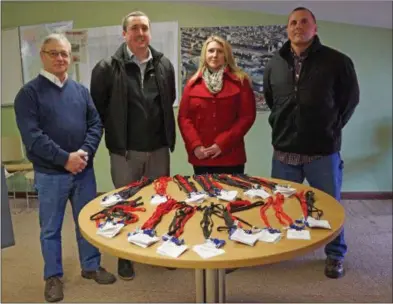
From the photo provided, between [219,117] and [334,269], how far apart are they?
1.12 metres

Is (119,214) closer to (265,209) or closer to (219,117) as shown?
(265,209)

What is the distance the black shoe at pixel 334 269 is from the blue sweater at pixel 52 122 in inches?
60.1

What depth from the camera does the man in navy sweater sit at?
7.05 feet

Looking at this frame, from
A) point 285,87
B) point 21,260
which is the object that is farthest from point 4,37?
point 285,87

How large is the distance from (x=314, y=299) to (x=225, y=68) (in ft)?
4.45

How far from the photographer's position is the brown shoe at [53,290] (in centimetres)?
233

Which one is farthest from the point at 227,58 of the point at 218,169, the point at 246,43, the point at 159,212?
the point at 246,43

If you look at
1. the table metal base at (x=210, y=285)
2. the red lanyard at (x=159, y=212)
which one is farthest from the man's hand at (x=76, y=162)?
the table metal base at (x=210, y=285)

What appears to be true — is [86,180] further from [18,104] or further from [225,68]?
[225,68]

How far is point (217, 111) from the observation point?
2447 millimetres

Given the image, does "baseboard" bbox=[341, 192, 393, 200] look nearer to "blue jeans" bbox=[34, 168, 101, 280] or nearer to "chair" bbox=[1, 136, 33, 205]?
"blue jeans" bbox=[34, 168, 101, 280]

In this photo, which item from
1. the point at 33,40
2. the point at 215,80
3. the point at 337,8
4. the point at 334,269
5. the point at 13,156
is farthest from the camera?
the point at 33,40

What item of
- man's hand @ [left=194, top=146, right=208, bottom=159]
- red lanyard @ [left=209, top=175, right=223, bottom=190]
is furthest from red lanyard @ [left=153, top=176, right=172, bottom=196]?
man's hand @ [left=194, top=146, right=208, bottom=159]

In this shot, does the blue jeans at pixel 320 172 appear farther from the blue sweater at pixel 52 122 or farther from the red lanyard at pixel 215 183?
the blue sweater at pixel 52 122
